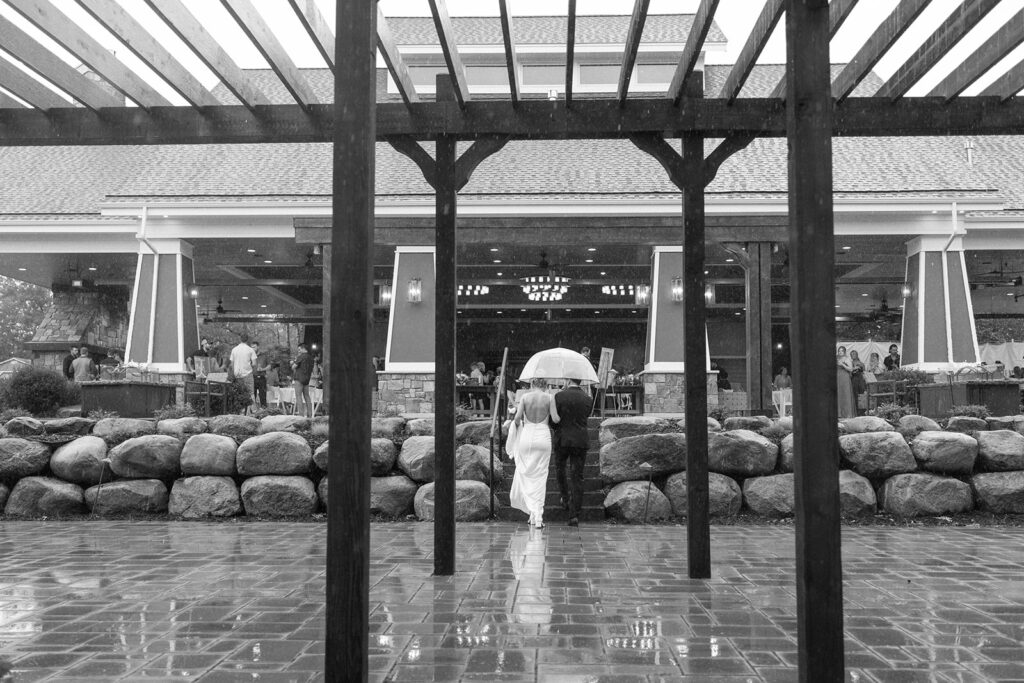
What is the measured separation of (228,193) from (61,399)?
540 centimetres

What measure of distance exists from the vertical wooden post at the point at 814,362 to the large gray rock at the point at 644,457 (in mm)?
6885

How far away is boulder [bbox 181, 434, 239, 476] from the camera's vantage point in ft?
35.2

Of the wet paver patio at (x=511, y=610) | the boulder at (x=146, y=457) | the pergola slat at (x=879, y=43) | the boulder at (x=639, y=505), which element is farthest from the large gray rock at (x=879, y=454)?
the boulder at (x=146, y=457)

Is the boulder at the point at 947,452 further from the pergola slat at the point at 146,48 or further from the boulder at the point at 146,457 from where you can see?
the boulder at the point at 146,457

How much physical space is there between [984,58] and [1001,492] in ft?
20.6

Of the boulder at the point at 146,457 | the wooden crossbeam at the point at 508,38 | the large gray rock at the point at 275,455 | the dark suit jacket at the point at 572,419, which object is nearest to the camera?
the wooden crossbeam at the point at 508,38

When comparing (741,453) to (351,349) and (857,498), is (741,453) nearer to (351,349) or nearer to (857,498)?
(857,498)

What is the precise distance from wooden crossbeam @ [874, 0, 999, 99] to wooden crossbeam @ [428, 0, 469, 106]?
114 inches

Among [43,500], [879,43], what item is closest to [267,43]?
[879,43]

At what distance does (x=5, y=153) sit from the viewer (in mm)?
23047

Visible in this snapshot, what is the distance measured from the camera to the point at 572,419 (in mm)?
10211

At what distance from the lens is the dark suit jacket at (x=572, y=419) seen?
10094mm

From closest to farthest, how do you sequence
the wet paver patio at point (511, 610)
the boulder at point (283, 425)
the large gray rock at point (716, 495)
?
the wet paver patio at point (511, 610)
the large gray rock at point (716, 495)
the boulder at point (283, 425)

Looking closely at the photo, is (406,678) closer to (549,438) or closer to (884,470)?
(549,438)
